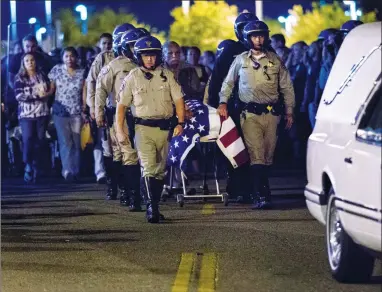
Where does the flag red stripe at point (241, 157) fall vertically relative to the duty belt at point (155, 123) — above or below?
below

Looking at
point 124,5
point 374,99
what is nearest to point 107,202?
point 374,99

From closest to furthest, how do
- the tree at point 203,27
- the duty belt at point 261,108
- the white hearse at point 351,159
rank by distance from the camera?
the white hearse at point 351,159 < the duty belt at point 261,108 < the tree at point 203,27

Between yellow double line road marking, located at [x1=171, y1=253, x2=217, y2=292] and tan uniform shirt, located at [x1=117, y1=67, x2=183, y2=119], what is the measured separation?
284 centimetres

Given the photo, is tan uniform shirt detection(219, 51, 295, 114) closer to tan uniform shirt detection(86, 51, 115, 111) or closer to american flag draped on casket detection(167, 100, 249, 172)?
american flag draped on casket detection(167, 100, 249, 172)

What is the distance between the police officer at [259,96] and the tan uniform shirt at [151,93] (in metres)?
1.44

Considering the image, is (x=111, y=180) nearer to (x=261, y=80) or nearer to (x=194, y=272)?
(x=261, y=80)

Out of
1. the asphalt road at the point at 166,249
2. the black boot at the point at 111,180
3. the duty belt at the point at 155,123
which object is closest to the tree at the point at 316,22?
the black boot at the point at 111,180

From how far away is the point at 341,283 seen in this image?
10.4 metres

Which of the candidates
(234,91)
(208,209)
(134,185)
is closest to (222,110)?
(234,91)

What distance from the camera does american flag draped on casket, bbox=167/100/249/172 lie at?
16188 millimetres

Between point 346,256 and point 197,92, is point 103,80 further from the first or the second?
point 346,256

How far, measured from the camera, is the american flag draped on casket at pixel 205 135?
16188 millimetres

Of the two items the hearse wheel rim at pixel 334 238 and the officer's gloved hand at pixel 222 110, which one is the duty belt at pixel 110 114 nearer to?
the officer's gloved hand at pixel 222 110

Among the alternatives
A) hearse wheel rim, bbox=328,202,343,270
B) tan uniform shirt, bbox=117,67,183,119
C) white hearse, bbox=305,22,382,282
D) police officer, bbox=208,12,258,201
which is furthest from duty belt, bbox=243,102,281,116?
hearse wheel rim, bbox=328,202,343,270
